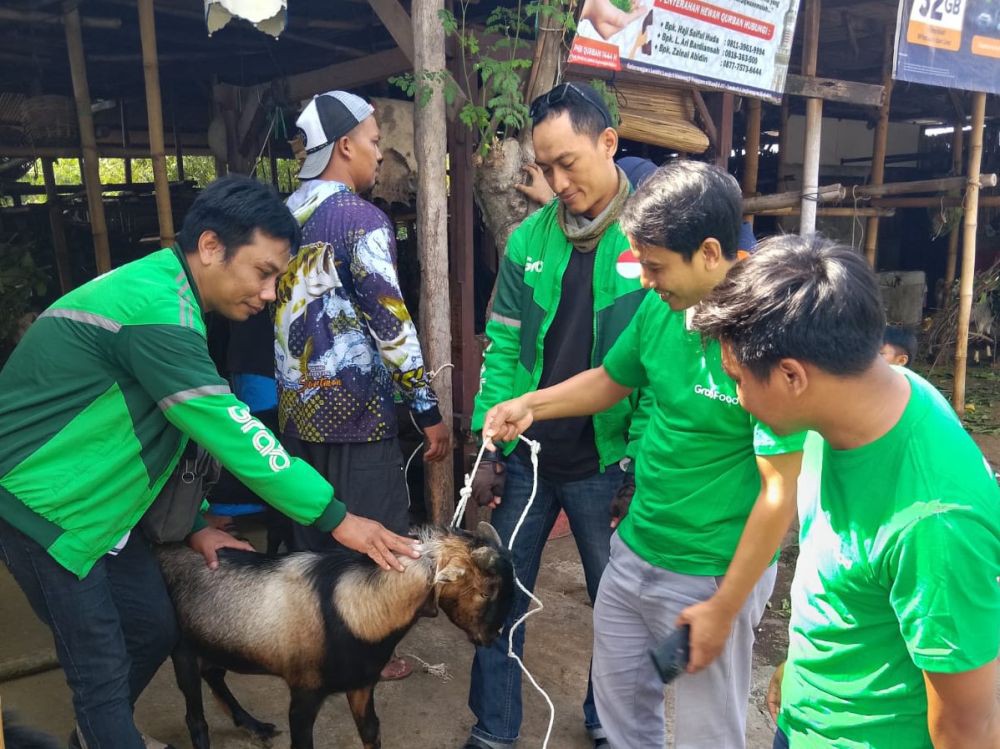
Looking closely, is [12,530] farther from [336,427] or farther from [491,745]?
[491,745]

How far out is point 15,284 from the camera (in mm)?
6449

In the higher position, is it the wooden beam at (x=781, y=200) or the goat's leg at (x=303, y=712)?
the wooden beam at (x=781, y=200)

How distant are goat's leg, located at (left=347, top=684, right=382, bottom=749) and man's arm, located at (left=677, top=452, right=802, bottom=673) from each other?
1.45 m

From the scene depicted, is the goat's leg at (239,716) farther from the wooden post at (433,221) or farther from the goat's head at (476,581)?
the wooden post at (433,221)

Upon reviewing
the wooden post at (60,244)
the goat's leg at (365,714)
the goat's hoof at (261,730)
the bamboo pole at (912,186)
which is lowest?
the goat's hoof at (261,730)

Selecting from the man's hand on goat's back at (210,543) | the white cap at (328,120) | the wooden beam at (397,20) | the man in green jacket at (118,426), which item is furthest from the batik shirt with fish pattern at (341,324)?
the wooden beam at (397,20)

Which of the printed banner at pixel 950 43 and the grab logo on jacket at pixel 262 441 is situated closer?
the grab logo on jacket at pixel 262 441

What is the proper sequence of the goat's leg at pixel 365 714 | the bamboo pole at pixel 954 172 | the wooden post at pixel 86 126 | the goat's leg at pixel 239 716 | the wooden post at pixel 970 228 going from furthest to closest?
the bamboo pole at pixel 954 172
the wooden post at pixel 970 228
the wooden post at pixel 86 126
the goat's leg at pixel 239 716
the goat's leg at pixel 365 714

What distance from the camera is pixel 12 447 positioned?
2.22m

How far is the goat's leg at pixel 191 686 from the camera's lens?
2.98 m

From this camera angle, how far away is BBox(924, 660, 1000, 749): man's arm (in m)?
1.30

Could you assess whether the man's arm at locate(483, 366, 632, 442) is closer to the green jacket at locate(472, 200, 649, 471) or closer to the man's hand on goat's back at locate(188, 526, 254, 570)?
Result: the green jacket at locate(472, 200, 649, 471)

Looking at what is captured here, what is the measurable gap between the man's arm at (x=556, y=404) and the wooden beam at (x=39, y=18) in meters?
4.85

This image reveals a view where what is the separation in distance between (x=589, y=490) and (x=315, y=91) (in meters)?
4.61
